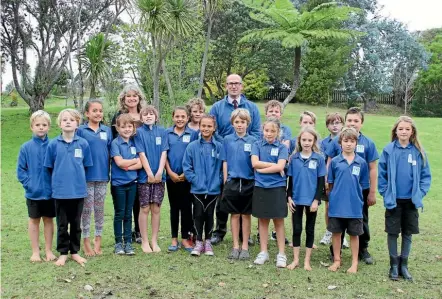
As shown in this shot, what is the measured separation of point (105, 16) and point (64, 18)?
5.64 feet

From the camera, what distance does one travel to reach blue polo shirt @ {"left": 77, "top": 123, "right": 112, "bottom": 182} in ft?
16.9

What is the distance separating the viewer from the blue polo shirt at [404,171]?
4.68m

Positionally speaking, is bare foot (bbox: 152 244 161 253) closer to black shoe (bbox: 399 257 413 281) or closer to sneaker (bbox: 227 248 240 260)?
sneaker (bbox: 227 248 240 260)

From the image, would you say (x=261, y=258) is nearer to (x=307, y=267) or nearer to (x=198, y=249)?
(x=307, y=267)

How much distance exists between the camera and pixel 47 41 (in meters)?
20.7

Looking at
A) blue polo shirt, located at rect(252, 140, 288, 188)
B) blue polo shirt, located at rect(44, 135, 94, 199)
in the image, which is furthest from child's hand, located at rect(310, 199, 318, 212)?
→ blue polo shirt, located at rect(44, 135, 94, 199)

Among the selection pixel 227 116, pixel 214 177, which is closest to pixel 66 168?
pixel 214 177

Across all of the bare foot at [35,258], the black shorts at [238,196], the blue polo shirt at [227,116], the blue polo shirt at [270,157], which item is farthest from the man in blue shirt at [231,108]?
the bare foot at [35,258]

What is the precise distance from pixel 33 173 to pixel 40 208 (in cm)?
38

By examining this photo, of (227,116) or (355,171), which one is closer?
(355,171)

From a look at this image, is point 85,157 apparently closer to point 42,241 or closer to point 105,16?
point 42,241

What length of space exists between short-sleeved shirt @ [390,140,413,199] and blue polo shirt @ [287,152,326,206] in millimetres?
725

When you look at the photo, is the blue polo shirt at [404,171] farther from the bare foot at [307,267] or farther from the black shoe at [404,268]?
the bare foot at [307,267]

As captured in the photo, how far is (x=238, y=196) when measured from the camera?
17.1 ft
